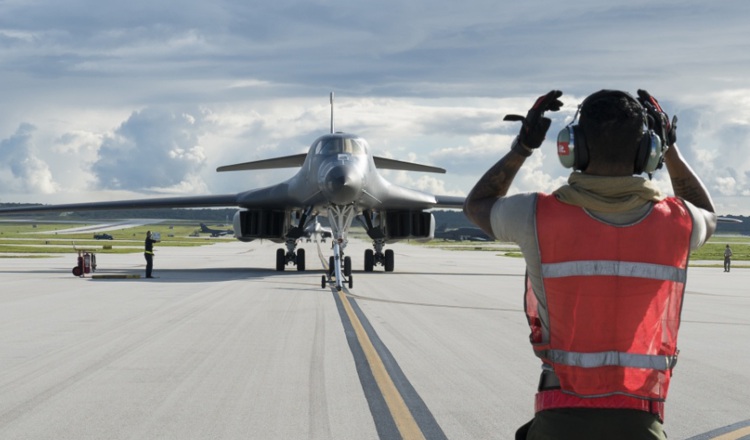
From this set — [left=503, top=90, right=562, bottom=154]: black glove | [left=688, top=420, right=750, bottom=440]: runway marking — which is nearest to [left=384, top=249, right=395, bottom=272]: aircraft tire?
[left=688, top=420, right=750, bottom=440]: runway marking

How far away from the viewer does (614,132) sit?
3.23m

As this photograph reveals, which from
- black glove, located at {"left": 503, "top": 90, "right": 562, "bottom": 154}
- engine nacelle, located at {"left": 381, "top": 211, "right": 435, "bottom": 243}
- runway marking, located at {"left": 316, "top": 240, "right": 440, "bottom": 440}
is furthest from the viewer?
engine nacelle, located at {"left": 381, "top": 211, "right": 435, "bottom": 243}

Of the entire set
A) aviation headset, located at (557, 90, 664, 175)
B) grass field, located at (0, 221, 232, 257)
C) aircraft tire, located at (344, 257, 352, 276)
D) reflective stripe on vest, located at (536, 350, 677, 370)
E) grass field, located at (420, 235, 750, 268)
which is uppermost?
aviation headset, located at (557, 90, 664, 175)

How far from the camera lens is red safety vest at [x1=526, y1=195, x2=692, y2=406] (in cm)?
309

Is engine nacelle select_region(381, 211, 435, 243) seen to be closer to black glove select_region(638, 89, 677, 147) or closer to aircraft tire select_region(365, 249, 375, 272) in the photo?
aircraft tire select_region(365, 249, 375, 272)

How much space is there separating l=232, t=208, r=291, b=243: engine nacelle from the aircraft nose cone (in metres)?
6.45

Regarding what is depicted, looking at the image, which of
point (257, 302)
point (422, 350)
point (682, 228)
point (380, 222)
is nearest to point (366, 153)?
point (380, 222)

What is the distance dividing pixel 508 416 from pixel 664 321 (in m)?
4.08

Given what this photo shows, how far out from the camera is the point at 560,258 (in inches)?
123

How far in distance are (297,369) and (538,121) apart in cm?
652

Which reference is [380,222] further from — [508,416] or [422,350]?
[508,416]

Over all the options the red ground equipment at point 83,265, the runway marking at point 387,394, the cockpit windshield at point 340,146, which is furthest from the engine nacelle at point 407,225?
the runway marking at point 387,394

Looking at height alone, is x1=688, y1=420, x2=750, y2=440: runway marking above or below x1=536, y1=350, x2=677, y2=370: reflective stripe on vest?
below

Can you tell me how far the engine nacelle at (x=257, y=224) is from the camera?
1249 inches
